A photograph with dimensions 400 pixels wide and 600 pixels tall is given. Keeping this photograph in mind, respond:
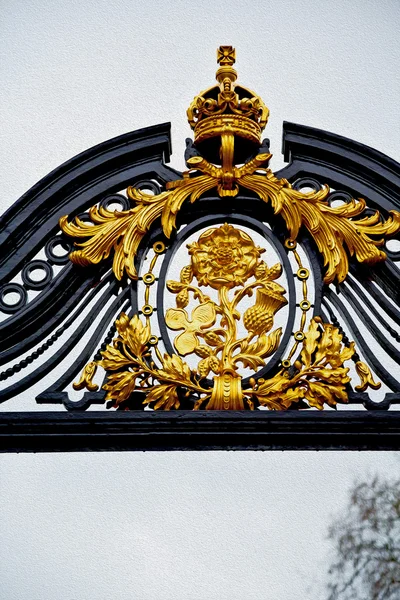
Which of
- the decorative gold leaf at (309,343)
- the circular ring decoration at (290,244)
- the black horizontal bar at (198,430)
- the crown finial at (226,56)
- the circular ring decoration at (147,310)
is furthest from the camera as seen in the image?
the crown finial at (226,56)

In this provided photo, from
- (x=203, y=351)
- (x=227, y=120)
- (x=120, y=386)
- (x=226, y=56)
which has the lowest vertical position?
(x=120, y=386)

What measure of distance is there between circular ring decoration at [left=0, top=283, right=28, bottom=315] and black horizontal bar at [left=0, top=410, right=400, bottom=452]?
0.36 m

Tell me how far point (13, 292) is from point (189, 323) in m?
0.55

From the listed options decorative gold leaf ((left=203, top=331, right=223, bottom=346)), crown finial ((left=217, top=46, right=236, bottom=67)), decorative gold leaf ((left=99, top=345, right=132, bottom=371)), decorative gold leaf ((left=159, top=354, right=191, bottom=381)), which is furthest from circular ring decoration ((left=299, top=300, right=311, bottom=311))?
crown finial ((left=217, top=46, right=236, bottom=67))

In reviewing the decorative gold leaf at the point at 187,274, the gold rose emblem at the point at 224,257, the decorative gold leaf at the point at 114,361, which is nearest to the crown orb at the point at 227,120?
the gold rose emblem at the point at 224,257

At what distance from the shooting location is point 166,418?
16.1 feet

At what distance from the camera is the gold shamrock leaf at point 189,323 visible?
5.04m

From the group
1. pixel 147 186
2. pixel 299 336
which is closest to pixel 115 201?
pixel 147 186

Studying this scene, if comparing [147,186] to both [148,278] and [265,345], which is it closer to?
[148,278]

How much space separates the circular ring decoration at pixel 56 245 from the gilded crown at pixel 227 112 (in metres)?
0.51

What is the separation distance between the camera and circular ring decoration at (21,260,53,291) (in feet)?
17.0

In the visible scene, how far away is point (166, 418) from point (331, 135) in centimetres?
104

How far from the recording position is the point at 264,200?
5.25 metres

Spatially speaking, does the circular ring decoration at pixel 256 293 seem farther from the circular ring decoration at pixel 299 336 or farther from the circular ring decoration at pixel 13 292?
the circular ring decoration at pixel 13 292
